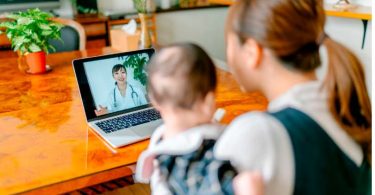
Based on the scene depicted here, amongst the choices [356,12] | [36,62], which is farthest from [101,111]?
[356,12]

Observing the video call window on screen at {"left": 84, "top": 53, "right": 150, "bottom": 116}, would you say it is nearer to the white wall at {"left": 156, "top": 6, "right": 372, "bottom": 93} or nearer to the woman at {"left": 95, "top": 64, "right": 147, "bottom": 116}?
the woman at {"left": 95, "top": 64, "right": 147, "bottom": 116}

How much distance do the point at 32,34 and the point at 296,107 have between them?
5.32ft

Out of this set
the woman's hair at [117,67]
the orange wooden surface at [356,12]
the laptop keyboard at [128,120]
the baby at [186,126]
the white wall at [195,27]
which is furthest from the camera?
Answer: the white wall at [195,27]

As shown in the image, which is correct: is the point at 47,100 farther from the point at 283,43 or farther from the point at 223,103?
the point at 283,43

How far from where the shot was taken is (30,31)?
6.70 ft

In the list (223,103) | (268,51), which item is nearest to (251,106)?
(223,103)

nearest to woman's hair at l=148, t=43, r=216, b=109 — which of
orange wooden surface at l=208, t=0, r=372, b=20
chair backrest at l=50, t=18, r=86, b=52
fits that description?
orange wooden surface at l=208, t=0, r=372, b=20

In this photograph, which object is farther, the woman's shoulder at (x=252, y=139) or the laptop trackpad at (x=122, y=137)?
the laptop trackpad at (x=122, y=137)

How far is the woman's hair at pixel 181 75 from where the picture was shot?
33.3 inches

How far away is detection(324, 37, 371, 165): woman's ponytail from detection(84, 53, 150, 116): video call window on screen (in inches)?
31.2

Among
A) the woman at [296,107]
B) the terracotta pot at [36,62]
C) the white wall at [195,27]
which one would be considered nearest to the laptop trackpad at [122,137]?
the woman at [296,107]

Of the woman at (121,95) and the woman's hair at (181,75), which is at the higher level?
the woman's hair at (181,75)

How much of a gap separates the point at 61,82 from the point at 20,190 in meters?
0.98

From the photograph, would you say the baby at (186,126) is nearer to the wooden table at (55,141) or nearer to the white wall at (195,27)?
the wooden table at (55,141)
